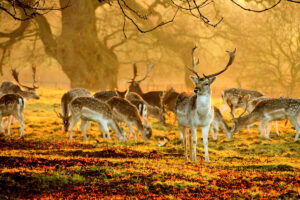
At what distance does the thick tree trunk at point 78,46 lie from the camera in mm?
28719

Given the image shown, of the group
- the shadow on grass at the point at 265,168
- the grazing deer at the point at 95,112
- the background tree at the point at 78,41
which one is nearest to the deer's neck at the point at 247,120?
the grazing deer at the point at 95,112

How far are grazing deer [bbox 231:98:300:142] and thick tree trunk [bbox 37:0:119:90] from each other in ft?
55.8

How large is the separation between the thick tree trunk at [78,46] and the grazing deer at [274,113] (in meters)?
17.0

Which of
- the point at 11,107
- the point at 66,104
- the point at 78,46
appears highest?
the point at 78,46

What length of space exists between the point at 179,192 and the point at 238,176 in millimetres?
1896

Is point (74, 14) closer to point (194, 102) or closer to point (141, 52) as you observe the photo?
point (141, 52)

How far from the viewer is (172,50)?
34906 millimetres

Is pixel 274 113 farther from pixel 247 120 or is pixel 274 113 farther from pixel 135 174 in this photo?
pixel 135 174

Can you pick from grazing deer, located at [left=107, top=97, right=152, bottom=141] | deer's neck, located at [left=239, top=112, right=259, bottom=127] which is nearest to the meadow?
grazing deer, located at [left=107, top=97, right=152, bottom=141]

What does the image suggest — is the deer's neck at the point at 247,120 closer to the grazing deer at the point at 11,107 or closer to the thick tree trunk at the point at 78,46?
the grazing deer at the point at 11,107

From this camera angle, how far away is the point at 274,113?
14.3 m

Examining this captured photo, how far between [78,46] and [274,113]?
1818cm

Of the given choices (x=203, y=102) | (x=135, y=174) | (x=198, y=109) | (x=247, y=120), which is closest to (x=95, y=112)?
(x=198, y=109)

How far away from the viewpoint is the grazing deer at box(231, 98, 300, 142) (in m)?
14.2
